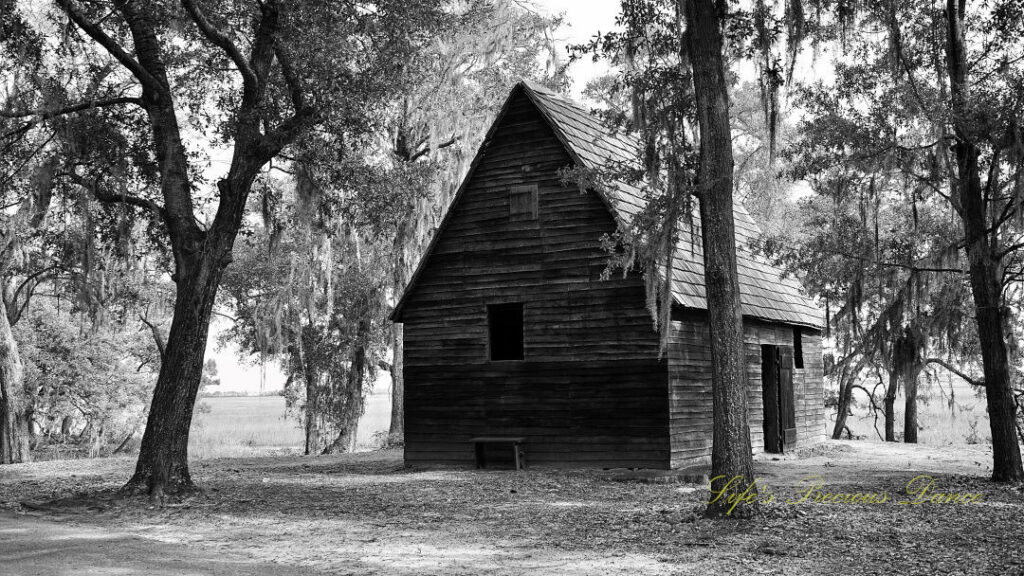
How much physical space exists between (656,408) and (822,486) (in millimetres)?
3181

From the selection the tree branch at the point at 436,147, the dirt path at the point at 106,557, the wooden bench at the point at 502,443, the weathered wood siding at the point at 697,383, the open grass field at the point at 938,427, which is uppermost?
the tree branch at the point at 436,147

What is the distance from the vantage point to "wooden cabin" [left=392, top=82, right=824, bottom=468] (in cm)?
1561

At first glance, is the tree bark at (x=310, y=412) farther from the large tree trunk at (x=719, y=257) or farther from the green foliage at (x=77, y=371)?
the large tree trunk at (x=719, y=257)

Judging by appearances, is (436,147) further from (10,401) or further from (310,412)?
(10,401)

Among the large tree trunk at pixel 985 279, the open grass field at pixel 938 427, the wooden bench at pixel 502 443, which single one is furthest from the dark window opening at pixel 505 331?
the open grass field at pixel 938 427

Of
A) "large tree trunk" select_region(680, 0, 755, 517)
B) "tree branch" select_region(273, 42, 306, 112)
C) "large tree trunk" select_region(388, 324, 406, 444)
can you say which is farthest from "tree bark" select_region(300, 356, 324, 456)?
"large tree trunk" select_region(680, 0, 755, 517)

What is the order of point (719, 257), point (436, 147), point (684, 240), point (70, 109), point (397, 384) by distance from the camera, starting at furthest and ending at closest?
point (397, 384) → point (436, 147) → point (684, 240) → point (70, 109) → point (719, 257)

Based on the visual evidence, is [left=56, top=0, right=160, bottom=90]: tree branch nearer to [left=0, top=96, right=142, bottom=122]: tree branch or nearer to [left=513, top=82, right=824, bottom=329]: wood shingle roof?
[left=0, top=96, right=142, bottom=122]: tree branch

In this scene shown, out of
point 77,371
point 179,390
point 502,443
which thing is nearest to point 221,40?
point 179,390

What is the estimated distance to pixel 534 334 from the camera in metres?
16.5

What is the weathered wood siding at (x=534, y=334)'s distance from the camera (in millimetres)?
15609

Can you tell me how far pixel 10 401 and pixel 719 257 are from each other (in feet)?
59.9

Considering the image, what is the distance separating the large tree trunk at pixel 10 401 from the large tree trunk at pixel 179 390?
9695 millimetres

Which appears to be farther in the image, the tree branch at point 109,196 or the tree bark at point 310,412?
the tree bark at point 310,412
